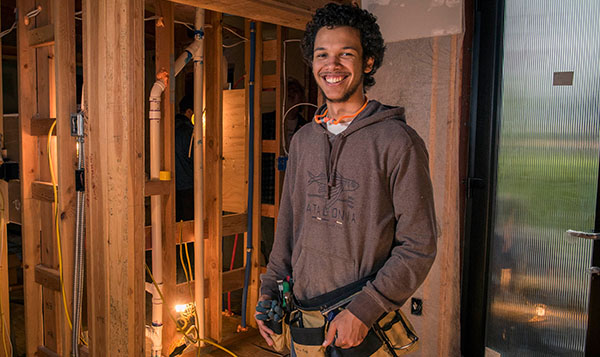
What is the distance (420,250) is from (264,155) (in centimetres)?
259

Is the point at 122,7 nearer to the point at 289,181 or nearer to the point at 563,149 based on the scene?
the point at 289,181

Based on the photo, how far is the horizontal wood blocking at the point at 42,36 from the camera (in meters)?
2.58

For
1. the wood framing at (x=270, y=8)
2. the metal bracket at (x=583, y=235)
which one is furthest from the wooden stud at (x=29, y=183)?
the metal bracket at (x=583, y=235)

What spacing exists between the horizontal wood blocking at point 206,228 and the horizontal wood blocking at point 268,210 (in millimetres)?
151

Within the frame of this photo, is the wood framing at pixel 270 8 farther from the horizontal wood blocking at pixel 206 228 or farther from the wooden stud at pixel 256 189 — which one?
the horizontal wood blocking at pixel 206 228

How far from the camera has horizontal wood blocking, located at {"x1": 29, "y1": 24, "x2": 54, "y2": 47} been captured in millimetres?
2578

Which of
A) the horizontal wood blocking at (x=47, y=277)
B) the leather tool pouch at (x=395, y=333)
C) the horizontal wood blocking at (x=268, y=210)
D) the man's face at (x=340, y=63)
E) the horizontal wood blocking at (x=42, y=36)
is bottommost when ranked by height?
the horizontal wood blocking at (x=47, y=277)

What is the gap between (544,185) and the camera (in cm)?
220


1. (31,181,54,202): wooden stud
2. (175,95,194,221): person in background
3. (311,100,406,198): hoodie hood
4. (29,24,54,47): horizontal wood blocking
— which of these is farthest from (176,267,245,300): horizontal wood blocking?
(311,100,406,198): hoodie hood

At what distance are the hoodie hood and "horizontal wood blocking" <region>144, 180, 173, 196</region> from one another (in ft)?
5.16

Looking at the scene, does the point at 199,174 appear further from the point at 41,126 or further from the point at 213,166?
the point at 41,126

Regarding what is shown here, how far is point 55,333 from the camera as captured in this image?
281 centimetres

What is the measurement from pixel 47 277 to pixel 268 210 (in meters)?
1.54

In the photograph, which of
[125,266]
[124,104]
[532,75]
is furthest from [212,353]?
[532,75]
